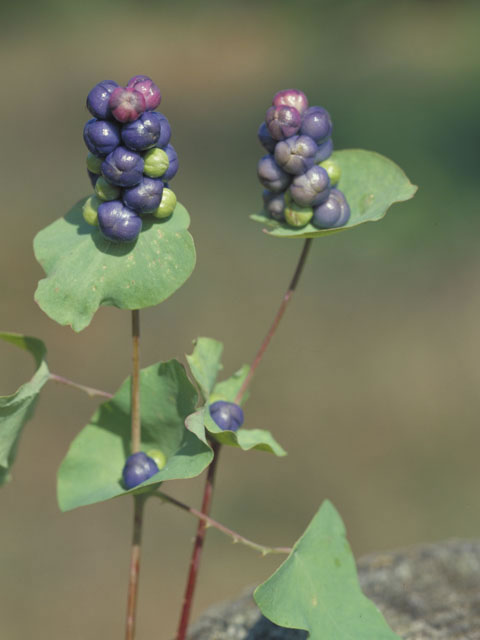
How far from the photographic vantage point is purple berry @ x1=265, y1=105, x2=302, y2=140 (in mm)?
792

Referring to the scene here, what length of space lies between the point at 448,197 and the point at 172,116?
4.87 feet

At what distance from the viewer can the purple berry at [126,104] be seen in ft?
2.27

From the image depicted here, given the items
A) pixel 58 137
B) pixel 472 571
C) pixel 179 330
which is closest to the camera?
pixel 472 571

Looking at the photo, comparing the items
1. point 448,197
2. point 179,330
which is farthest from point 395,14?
point 179,330

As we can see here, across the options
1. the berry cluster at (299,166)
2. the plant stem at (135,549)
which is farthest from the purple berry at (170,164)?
the plant stem at (135,549)

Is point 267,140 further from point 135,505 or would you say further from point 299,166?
point 135,505

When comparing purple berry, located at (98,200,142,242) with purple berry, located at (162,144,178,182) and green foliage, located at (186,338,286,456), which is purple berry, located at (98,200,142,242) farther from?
green foliage, located at (186,338,286,456)

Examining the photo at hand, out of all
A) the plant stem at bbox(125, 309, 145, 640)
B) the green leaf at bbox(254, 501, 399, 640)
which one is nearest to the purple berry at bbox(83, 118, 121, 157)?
the plant stem at bbox(125, 309, 145, 640)

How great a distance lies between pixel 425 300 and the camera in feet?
9.61

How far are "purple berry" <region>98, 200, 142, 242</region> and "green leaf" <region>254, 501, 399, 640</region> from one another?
1.08 ft

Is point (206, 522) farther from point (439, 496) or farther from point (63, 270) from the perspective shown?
point (439, 496)

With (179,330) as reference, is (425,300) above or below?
above

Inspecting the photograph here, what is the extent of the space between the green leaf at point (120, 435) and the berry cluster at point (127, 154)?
Result: 167 millimetres

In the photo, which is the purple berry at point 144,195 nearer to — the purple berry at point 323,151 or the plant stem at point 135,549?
the purple berry at point 323,151
